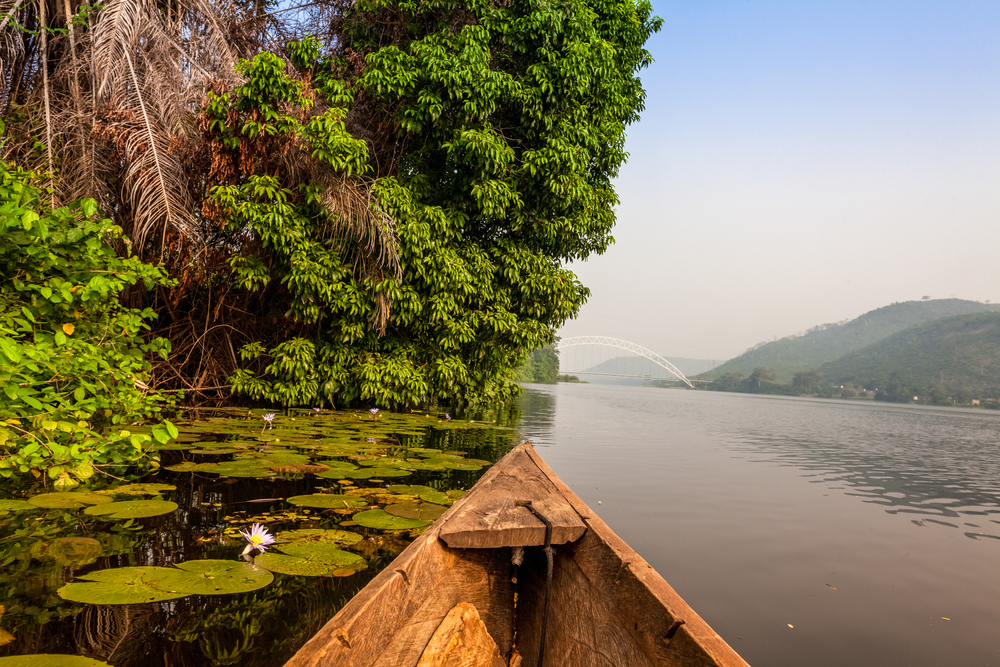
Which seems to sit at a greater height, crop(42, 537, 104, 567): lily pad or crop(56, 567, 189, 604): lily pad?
crop(56, 567, 189, 604): lily pad

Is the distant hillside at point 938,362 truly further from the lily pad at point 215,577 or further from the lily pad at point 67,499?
the lily pad at point 67,499

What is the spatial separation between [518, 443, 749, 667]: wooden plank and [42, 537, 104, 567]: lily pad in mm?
1684

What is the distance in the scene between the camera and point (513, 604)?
164 centimetres

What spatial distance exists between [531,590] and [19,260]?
115 inches

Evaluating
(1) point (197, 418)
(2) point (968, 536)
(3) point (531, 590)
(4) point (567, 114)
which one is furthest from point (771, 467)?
(1) point (197, 418)

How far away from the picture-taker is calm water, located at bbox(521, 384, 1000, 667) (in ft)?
6.25

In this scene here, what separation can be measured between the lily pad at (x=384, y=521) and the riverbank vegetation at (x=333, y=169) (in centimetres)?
437

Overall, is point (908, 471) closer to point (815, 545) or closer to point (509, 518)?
point (815, 545)

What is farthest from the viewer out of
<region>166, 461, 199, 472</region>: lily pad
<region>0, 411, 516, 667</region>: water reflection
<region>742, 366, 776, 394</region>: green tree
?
<region>742, 366, 776, 394</region>: green tree

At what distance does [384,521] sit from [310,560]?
1.92 ft

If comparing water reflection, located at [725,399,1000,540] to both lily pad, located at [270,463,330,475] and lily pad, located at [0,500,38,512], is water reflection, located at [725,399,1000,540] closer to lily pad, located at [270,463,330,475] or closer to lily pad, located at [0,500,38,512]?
lily pad, located at [270,463,330,475]

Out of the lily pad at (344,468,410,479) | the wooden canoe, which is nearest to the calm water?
the wooden canoe

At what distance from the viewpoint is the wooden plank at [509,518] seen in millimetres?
1403

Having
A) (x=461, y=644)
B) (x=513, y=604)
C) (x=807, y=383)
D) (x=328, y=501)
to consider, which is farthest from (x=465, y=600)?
(x=807, y=383)
